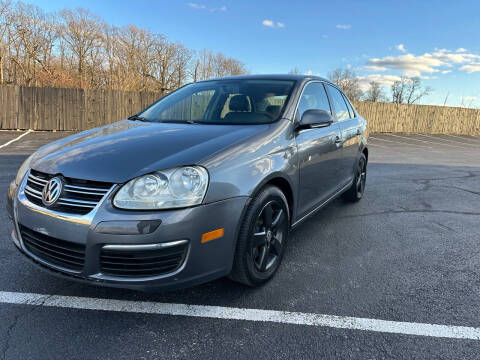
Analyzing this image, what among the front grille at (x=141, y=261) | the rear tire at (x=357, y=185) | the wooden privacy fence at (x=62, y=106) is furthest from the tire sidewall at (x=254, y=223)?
the wooden privacy fence at (x=62, y=106)

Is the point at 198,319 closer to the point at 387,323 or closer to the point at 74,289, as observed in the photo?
the point at 74,289

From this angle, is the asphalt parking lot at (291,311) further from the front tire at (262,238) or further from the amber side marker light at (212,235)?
the amber side marker light at (212,235)

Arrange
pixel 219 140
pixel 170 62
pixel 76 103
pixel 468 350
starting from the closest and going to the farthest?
pixel 468 350 → pixel 219 140 → pixel 76 103 → pixel 170 62

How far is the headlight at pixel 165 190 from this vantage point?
1.85 metres

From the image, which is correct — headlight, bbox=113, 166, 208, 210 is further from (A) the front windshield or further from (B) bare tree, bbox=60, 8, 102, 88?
(B) bare tree, bbox=60, 8, 102, 88

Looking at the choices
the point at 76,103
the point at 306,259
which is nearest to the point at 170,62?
the point at 76,103

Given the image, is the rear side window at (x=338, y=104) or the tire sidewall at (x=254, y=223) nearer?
the tire sidewall at (x=254, y=223)

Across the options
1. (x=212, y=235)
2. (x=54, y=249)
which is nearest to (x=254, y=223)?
(x=212, y=235)

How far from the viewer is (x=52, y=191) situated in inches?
78.5

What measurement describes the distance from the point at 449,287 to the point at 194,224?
2.14m

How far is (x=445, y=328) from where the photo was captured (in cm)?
209

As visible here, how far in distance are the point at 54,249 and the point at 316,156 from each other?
2.24 m

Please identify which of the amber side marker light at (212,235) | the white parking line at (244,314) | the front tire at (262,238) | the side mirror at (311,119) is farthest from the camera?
the side mirror at (311,119)

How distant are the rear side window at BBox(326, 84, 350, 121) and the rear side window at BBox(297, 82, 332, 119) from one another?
0.25 metres
